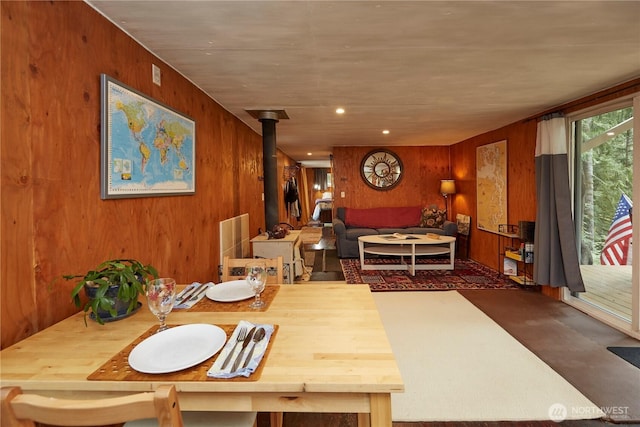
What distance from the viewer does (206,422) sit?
1.04m

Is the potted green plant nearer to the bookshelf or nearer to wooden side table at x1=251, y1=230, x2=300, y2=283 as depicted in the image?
wooden side table at x1=251, y1=230, x2=300, y2=283

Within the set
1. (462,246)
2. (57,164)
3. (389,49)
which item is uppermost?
(389,49)

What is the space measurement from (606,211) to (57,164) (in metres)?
4.38

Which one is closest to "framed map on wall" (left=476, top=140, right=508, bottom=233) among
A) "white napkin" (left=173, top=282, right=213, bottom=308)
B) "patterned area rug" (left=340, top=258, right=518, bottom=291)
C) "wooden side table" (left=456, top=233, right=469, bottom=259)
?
"wooden side table" (left=456, top=233, right=469, bottom=259)

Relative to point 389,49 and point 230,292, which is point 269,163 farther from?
point 230,292

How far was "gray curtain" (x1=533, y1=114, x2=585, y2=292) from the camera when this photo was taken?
3.30 metres

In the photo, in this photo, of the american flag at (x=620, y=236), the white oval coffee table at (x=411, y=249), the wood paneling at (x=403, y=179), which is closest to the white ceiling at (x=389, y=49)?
the american flag at (x=620, y=236)

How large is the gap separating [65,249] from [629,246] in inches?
167

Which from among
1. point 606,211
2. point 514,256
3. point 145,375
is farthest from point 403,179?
point 145,375

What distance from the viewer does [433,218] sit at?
6.09m

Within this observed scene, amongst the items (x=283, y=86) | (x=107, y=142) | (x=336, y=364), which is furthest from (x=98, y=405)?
(x=283, y=86)

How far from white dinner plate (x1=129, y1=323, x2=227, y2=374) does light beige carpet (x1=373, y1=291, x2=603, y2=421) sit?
1.24 m

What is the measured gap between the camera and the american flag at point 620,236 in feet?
9.62

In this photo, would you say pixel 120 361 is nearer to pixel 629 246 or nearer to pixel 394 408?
pixel 394 408
